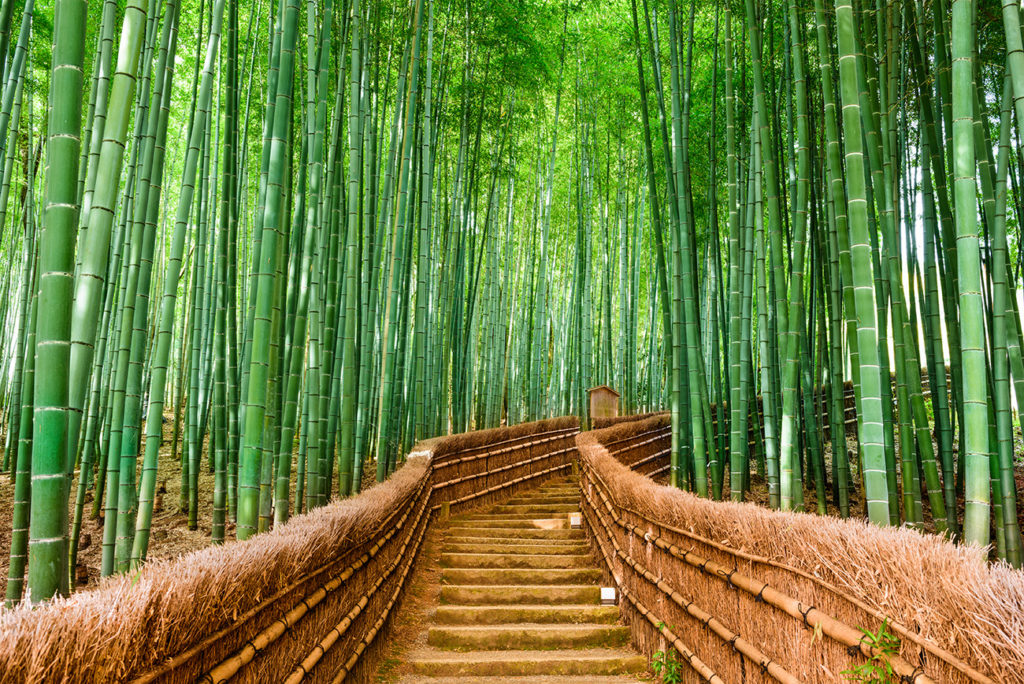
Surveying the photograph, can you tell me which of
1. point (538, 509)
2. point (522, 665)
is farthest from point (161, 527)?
point (522, 665)

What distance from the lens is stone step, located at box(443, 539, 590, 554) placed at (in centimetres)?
430

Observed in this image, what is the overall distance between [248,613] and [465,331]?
523 cm

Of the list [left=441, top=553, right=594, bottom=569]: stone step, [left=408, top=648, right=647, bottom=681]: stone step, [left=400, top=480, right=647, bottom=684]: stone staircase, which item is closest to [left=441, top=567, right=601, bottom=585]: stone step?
[left=400, top=480, right=647, bottom=684]: stone staircase

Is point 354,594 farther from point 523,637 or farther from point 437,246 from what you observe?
point 437,246

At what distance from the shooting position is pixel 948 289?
133 inches

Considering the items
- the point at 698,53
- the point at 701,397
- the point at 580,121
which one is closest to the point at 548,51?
the point at 580,121

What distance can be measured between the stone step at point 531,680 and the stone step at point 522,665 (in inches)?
1.2

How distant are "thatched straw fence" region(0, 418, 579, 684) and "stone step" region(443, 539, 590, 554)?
70cm

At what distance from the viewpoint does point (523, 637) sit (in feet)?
10.3

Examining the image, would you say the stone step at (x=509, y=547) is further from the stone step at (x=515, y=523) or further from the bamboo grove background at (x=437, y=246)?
the bamboo grove background at (x=437, y=246)

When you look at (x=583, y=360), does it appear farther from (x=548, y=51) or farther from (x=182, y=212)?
(x=182, y=212)

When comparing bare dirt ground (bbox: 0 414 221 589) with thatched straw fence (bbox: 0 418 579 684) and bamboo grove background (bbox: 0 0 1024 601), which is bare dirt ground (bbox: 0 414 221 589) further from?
thatched straw fence (bbox: 0 418 579 684)

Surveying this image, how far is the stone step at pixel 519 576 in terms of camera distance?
152 inches

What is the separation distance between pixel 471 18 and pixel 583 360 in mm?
4042
